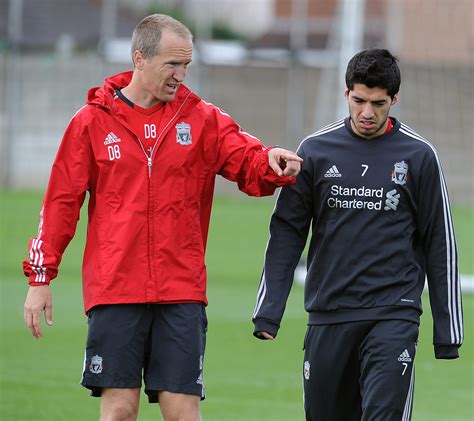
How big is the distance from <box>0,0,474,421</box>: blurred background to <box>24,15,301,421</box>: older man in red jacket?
3086mm

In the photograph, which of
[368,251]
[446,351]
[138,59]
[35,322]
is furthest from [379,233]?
[35,322]

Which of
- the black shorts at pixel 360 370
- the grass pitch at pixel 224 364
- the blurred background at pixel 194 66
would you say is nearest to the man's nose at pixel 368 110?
the black shorts at pixel 360 370

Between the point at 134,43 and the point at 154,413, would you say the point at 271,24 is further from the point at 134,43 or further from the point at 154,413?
the point at 134,43

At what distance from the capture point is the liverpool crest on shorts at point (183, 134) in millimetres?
6379

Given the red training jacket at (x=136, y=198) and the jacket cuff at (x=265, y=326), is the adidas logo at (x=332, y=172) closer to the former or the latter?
the red training jacket at (x=136, y=198)

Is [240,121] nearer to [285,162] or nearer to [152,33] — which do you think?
[152,33]

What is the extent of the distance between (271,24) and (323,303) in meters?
36.3

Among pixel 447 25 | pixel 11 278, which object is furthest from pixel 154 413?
pixel 447 25

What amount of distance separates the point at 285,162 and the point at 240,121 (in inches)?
1077

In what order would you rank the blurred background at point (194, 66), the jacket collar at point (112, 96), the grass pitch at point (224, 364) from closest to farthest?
the jacket collar at point (112, 96)
the grass pitch at point (224, 364)
the blurred background at point (194, 66)

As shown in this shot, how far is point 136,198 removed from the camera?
6266 mm

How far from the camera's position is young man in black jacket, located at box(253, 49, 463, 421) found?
251 inches

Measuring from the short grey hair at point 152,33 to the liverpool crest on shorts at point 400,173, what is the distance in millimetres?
1212

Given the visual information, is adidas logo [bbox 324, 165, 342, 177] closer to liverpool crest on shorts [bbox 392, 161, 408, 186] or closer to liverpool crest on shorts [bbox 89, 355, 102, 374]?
liverpool crest on shorts [bbox 392, 161, 408, 186]
